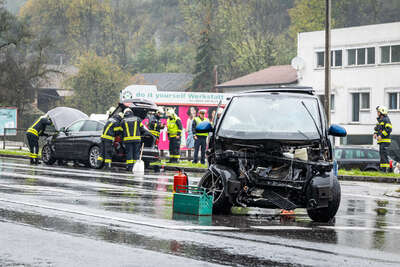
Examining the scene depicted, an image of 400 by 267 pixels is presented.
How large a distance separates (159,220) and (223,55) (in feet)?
307

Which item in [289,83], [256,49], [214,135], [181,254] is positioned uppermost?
[256,49]

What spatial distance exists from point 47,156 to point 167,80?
80.1 m

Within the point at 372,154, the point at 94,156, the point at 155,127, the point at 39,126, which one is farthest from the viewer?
the point at 372,154

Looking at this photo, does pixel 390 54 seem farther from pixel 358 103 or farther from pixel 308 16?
pixel 308 16

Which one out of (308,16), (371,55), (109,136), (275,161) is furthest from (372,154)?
(308,16)

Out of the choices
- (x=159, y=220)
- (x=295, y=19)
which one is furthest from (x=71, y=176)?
(x=295, y=19)

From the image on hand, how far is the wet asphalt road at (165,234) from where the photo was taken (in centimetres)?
754

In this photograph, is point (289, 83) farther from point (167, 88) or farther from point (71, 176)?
point (71, 176)

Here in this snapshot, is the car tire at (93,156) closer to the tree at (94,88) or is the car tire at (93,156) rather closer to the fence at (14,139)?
the fence at (14,139)

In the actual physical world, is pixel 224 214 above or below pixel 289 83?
below

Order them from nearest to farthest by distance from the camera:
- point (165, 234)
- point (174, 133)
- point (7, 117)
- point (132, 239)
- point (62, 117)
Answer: point (132, 239), point (165, 234), point (62, 117), point (174, 133), point (7, 117)

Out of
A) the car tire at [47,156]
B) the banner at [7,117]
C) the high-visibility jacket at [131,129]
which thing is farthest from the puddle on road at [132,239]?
the banner at [7,117]

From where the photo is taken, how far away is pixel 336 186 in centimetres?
1138

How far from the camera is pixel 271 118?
11656mm
